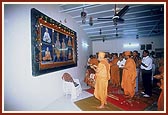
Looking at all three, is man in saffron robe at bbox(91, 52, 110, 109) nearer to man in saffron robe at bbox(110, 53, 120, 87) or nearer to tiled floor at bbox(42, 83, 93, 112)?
tiled floor at bbox(42, 83, 93, 112)

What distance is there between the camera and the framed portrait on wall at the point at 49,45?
271 centimetres

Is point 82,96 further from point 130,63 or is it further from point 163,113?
point 163,113

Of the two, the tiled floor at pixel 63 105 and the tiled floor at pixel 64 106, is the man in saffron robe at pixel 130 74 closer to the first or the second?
the tiled floor at pixel 64 106

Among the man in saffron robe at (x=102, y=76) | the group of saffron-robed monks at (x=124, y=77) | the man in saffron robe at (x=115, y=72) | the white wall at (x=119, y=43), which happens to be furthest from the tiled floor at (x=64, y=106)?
the white wall at (x=119, y=43)

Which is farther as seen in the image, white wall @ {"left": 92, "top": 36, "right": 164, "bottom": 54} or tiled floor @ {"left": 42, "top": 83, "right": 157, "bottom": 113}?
white wall @ {"left": 92, "top": 36, "right": 164, "bottom": 54}

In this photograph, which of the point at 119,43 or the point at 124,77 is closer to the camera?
the point at 124,77

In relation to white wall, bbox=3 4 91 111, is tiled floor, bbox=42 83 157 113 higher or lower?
lower

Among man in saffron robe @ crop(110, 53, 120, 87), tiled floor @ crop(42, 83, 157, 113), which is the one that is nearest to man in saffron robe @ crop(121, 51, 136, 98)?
tiled floor @ crop(42, 83, 157, 113)

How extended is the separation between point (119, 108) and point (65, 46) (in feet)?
6.26

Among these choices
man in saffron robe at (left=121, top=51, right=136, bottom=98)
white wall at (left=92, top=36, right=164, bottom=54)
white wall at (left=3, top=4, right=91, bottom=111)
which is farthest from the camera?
white wall at (left=92, top=36, right=164, bottom=54)

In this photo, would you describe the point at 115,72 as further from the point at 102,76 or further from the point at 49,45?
the point at 49,45

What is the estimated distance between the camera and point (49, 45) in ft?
10.5

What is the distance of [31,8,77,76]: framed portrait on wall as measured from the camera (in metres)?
2.71

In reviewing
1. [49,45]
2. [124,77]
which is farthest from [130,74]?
[49,45]
